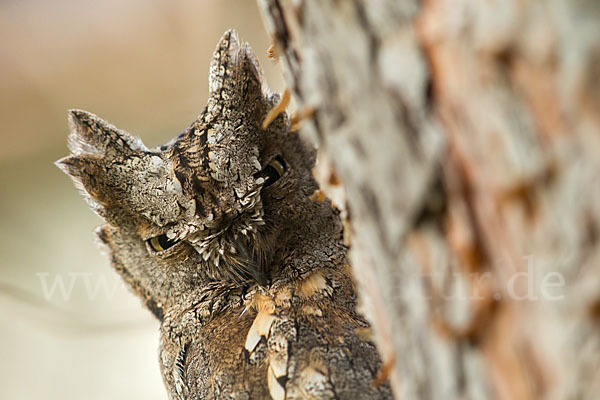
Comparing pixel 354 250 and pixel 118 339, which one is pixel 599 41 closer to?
pixel 354 250

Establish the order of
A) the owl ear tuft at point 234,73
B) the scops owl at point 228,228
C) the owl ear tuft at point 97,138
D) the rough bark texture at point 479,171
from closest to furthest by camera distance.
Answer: the rough bark texture at point 479,171 < the scops owl at point 228,228 < the owl ear tuft at point 234,73 < the owl ear tuft at point 97,138

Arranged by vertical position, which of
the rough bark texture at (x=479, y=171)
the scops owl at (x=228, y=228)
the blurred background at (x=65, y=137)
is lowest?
the rough bark texture at (x=479, y=171)

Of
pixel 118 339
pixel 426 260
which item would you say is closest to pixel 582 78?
pixel 426 260

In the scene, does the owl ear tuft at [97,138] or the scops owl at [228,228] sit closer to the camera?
the scops owl at [228,228]

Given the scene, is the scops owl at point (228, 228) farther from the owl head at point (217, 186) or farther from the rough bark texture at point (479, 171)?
the rough bark texture at point (479, 171)

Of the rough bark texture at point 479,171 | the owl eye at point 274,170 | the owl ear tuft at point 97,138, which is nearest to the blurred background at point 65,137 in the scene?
the owl ear tuft at point 97,138

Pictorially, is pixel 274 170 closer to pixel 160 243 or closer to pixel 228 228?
pixel 228 228
